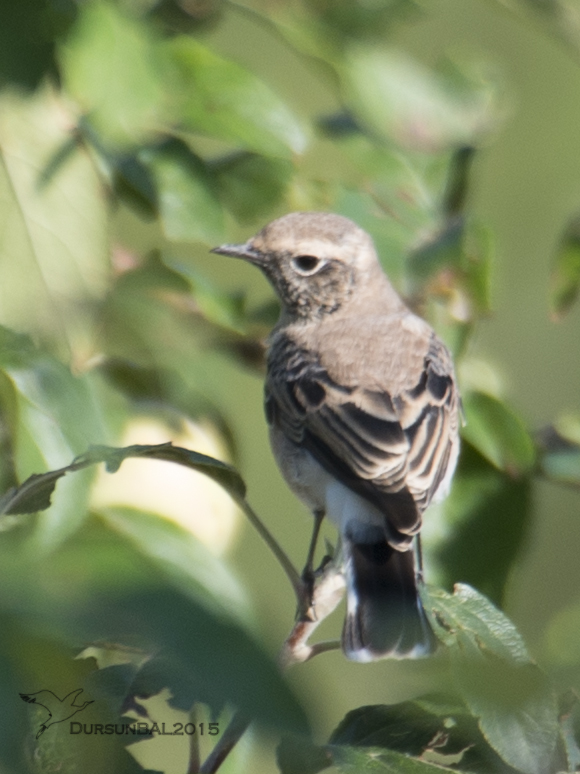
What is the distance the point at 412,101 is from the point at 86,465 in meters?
1.72

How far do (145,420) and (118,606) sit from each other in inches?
81.9

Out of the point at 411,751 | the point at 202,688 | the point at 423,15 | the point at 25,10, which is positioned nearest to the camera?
the point at 202,688

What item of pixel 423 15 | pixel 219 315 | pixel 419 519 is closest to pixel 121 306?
pixel 219 315

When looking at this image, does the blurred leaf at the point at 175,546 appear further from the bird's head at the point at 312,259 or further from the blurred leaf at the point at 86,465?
the bird's head at the point at 312,259

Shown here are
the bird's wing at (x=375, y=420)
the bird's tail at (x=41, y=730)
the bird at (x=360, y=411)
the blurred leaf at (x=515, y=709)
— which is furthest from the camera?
the bird's wing at (x=375, y=420)

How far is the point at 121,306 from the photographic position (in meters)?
2.63

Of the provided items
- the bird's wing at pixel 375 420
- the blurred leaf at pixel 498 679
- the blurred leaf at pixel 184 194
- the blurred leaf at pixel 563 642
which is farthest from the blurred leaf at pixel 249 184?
the blurred leaf at pixel 563 642

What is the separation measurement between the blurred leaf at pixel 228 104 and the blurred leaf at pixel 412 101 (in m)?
0.36

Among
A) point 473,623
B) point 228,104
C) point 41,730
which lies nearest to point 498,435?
point 473,623

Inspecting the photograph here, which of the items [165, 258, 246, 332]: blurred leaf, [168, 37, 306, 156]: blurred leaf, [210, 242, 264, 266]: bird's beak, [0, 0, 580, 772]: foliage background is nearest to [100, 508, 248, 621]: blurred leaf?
[0, 0, 580, 772]: foliage background

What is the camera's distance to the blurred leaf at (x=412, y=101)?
8.99ft

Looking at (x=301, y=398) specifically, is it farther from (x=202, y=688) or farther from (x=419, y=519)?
(x=202, y=688)

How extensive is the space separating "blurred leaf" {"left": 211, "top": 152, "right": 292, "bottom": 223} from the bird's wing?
56cm

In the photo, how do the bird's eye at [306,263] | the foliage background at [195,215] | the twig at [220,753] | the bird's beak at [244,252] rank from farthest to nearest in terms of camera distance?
the bird's eye at [306,263] → the bird's beak at [244,252] → the foliage background at [195,215] → the twig at [220,753]
